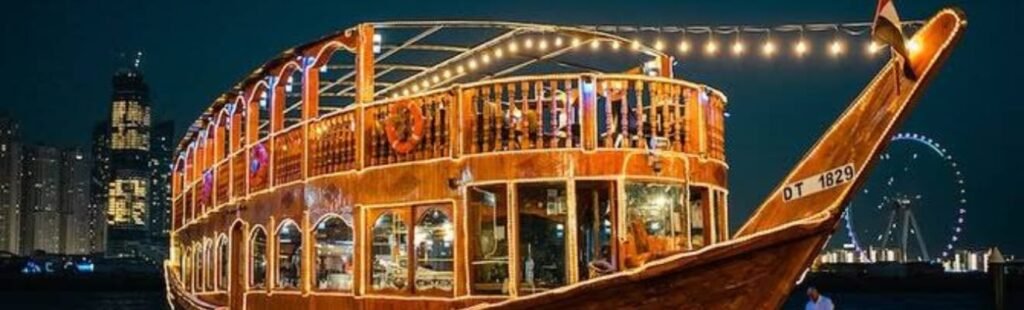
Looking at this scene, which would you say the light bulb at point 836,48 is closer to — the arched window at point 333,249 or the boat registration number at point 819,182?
the boat registration number at point 819,182

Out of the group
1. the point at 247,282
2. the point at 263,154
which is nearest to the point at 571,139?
the point at 263,154

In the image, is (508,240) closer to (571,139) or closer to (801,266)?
(571,139)

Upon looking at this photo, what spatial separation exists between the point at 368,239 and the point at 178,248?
13.4 metres

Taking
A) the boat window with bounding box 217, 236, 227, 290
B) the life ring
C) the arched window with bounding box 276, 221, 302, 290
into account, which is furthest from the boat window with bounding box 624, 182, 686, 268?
the boat window with bounding box 217, 236, 227, 290

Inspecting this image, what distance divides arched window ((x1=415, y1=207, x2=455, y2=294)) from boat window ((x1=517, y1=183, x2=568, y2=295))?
0.83m

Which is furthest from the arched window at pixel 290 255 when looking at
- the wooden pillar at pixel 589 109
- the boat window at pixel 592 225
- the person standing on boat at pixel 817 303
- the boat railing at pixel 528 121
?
the wooden pillar at pixel 589 109

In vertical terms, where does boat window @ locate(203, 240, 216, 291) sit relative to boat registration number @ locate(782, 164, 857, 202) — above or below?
below

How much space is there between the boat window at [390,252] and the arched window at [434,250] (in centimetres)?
16

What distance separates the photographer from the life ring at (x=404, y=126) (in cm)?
964

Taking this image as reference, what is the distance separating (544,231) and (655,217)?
3.24 ft

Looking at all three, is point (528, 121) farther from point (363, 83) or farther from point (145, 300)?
point (145, 300)

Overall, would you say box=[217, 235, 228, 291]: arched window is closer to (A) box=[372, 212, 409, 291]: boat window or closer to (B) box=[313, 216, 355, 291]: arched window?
(B) box=[313, 216, 355, 291]: arched window

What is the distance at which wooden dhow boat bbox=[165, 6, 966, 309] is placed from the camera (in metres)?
7.22

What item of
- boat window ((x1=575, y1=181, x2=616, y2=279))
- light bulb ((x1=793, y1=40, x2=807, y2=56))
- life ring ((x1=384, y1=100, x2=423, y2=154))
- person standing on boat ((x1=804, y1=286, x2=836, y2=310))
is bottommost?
person standing on boat ((x1=804, y1=286, x2=836, y2=310))
